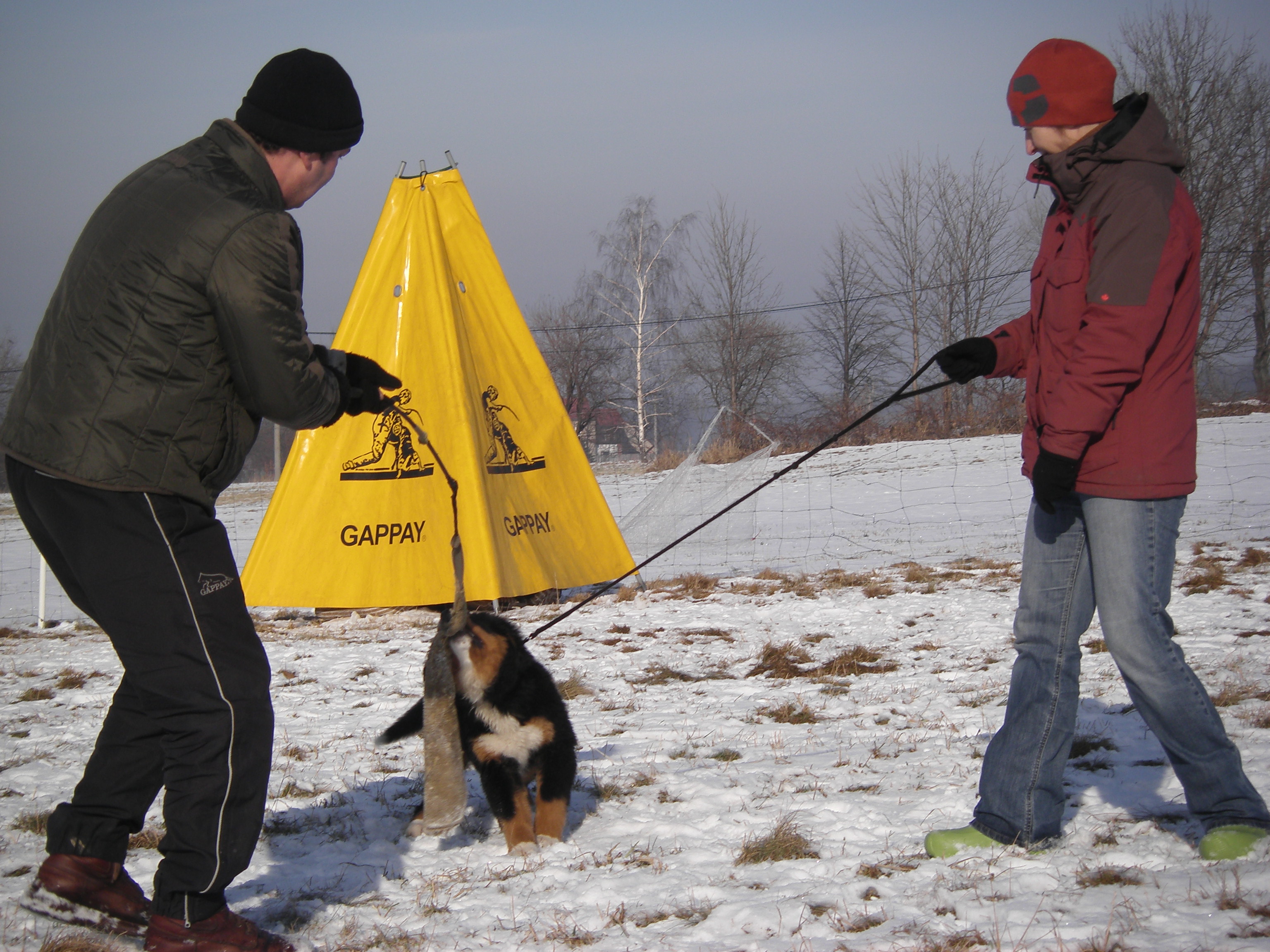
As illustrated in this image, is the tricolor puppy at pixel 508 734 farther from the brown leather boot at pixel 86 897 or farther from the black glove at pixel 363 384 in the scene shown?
the brown leather boot at pixel 86 897

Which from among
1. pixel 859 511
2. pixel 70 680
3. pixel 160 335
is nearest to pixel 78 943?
pixel 160 335

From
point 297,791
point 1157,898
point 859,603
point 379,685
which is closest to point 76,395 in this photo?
point 297,791

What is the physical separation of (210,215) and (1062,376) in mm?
1834

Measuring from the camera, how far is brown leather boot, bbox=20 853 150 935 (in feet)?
6.27

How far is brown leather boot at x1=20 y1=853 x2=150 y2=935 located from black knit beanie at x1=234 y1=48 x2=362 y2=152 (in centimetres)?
159

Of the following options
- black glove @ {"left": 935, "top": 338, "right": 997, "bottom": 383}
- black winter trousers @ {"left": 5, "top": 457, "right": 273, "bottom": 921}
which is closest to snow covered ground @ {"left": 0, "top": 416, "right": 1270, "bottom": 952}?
black winter trousers @ {"left": 5, "top": 457, "right": 273, "bottom": 921}

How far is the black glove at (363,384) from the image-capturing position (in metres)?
2.12

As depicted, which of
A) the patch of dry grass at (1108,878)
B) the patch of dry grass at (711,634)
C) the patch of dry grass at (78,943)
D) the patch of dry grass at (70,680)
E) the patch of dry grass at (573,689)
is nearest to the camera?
the patch of dry grass at (78,943)

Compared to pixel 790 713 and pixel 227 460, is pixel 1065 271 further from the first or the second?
pixel 790 713

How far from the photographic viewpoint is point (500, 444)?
6.38 meters

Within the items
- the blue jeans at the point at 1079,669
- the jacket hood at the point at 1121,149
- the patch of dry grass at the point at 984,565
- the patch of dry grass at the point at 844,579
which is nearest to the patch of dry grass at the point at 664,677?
the blue jeans at the point at 1079,669

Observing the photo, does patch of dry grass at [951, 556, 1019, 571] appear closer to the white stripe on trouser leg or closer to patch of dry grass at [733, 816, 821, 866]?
patch of dry grass at [733, 816, 821, 866]

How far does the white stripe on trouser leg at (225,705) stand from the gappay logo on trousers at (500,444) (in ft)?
14.7

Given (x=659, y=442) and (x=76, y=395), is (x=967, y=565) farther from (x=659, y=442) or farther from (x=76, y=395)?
(x=659, y=442)
